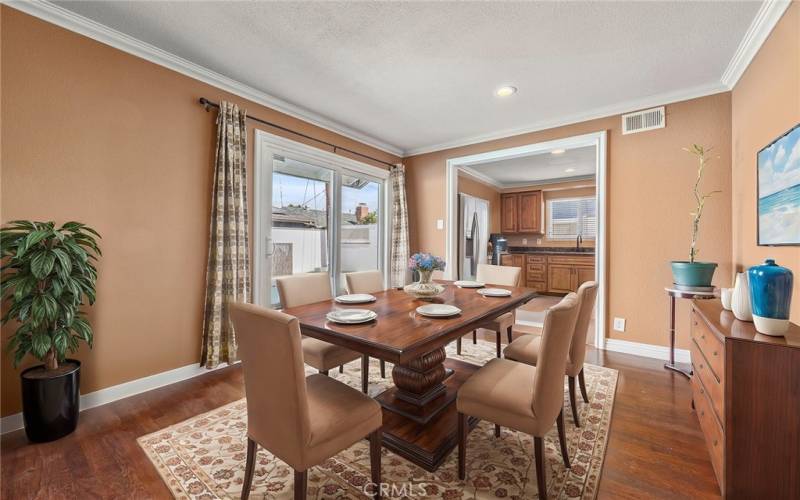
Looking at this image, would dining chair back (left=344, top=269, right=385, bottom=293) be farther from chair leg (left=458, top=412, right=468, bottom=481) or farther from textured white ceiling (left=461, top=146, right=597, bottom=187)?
textured white ceiling (left=461, top=146, right=597, bottom=187)

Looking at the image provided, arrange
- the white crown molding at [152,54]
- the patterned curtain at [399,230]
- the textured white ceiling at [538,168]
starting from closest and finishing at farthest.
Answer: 1. the white crown molding at [152,54]
2. the patterned curtain at [399,230]
3. the textured white ceiling at [538,168]

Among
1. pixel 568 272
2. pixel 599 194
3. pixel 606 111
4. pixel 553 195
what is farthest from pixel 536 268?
pixel 606 111

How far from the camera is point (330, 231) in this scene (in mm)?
4012

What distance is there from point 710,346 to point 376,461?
5.77ft

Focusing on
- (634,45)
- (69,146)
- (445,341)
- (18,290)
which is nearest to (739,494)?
(445,341)

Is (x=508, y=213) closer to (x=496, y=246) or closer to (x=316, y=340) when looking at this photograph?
(x=496, y=246)

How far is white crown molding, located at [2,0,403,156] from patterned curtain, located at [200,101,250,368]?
0.25 meters

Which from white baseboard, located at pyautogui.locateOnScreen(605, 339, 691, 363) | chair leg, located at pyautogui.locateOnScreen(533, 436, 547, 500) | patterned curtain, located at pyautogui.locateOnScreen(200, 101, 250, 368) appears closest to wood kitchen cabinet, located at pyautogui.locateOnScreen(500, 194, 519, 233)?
white baseboard, located at pyautogui.locateOnScreen(605, 339, 691, 363)

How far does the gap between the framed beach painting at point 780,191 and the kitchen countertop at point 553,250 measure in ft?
14.2

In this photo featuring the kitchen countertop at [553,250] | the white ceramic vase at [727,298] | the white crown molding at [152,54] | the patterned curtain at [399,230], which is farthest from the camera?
the kitchen countertop at [553,250]

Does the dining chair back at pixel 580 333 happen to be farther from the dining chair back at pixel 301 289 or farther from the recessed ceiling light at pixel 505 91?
the recessed ceiling light at pixel 505 91

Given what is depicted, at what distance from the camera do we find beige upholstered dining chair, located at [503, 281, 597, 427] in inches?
72.5

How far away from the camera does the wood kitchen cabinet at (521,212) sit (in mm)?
7120

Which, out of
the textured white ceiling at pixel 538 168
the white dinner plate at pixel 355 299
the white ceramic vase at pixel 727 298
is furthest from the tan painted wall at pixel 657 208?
the white dinner plate at pixel 355 299
